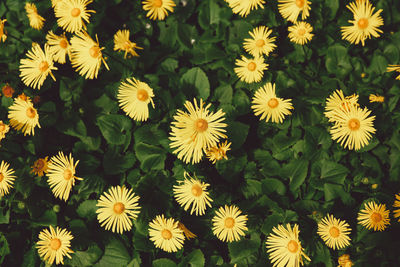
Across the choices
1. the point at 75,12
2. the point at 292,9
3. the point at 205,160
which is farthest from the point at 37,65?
the point at 292,9

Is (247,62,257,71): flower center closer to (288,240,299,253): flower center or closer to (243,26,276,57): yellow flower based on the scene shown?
(243,26,276,57): yellow flower

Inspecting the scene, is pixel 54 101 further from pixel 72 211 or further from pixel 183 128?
pixel 183 128

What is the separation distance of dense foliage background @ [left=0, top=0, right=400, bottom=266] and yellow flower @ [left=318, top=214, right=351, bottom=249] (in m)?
0.12

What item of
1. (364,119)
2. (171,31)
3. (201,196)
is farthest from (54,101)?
(364,119)

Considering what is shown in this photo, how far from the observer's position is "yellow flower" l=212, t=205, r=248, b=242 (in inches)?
85.2

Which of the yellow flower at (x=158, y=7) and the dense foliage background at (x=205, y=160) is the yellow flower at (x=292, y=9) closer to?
the dense foliage background at (x=205, y=160)

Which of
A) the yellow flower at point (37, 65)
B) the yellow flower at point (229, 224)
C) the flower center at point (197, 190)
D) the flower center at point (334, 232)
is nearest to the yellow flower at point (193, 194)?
the flower center at point (197, 190)

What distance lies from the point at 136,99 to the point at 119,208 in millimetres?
800

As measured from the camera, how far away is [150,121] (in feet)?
8.18

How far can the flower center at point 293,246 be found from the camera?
206 centimetres

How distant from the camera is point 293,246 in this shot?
2.08 metres

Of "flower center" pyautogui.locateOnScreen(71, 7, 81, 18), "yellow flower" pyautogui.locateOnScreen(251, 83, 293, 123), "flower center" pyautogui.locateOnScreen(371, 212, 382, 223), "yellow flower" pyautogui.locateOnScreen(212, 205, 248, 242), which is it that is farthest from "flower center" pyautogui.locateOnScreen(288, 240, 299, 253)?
"flower center" pyautogui.locateOnScreen(71, 7, 81, 18)

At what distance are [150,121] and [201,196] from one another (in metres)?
0.76

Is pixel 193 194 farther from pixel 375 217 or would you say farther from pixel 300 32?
pixel 300 32
